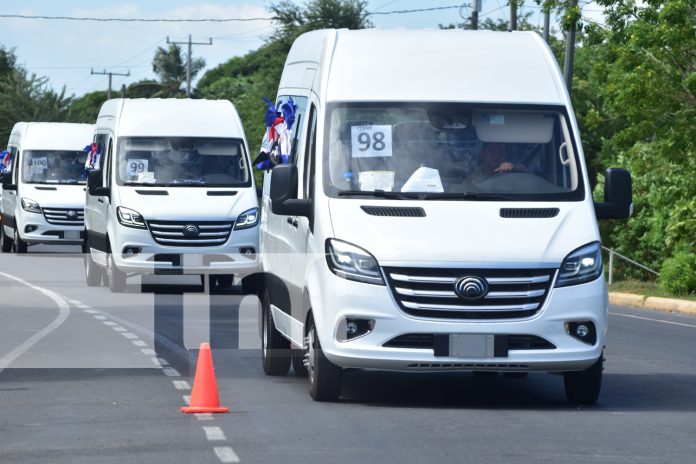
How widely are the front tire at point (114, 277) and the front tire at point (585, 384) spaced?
44.2 feet

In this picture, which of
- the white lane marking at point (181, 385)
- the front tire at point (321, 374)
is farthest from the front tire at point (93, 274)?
the front tire at point (321, 374)

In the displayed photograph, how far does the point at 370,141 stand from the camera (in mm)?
11508

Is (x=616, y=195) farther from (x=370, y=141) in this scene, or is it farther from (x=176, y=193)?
(x=176, y=193)

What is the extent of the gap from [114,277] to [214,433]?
576 inches

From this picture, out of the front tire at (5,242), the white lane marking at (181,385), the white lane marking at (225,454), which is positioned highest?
the white lane marking at (225,454)

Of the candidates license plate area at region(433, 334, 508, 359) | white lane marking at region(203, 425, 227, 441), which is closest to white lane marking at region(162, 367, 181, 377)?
white lane marking at region(203, 425, 227, 441)

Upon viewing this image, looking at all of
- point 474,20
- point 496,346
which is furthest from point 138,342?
point 474,20

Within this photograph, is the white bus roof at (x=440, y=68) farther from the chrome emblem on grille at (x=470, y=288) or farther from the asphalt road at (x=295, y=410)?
the asphalt road at (x=295, y=410)

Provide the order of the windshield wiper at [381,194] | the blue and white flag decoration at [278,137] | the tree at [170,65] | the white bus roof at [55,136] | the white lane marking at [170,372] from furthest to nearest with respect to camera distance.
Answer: the tree at [170,65] → the white bus roof at [55,136] → the blue and white flag decoration at [278,137] → the white lane marking at [170,372] → the windshield wiper at [381,194]

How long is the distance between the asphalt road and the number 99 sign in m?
6.03

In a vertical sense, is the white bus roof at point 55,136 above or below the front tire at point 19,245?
above

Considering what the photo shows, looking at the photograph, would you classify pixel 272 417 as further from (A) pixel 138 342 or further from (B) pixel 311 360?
(A) pixel 138 342

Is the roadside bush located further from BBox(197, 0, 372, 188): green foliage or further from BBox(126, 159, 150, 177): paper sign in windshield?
BBox(197, 0, 372, 188): green foliage

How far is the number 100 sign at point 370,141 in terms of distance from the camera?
11.5 meters
